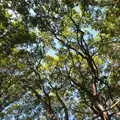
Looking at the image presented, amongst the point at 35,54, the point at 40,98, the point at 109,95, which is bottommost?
the point at 109,95

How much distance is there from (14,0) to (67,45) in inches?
170

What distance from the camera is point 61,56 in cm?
2256

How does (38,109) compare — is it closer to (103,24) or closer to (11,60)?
(11,60)

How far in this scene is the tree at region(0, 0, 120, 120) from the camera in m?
17.6

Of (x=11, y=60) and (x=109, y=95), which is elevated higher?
(x=11, y=60)

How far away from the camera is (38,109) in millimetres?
24422

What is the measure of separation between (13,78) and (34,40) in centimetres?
285

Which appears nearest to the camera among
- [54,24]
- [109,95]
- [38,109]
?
[54,24]

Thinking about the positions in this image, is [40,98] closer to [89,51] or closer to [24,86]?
[24,86]

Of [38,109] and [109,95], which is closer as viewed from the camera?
[109,95]

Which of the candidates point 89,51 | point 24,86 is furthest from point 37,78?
point 89,51

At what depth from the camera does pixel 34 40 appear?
19438 mm

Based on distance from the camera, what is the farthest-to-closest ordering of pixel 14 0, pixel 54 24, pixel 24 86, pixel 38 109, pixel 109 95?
1. pixel 38 109
2. pixel 24 86
3. pixel 109 95
4. pixel 54 24
5. pixel 14 0

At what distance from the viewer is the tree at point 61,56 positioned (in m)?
17.6
